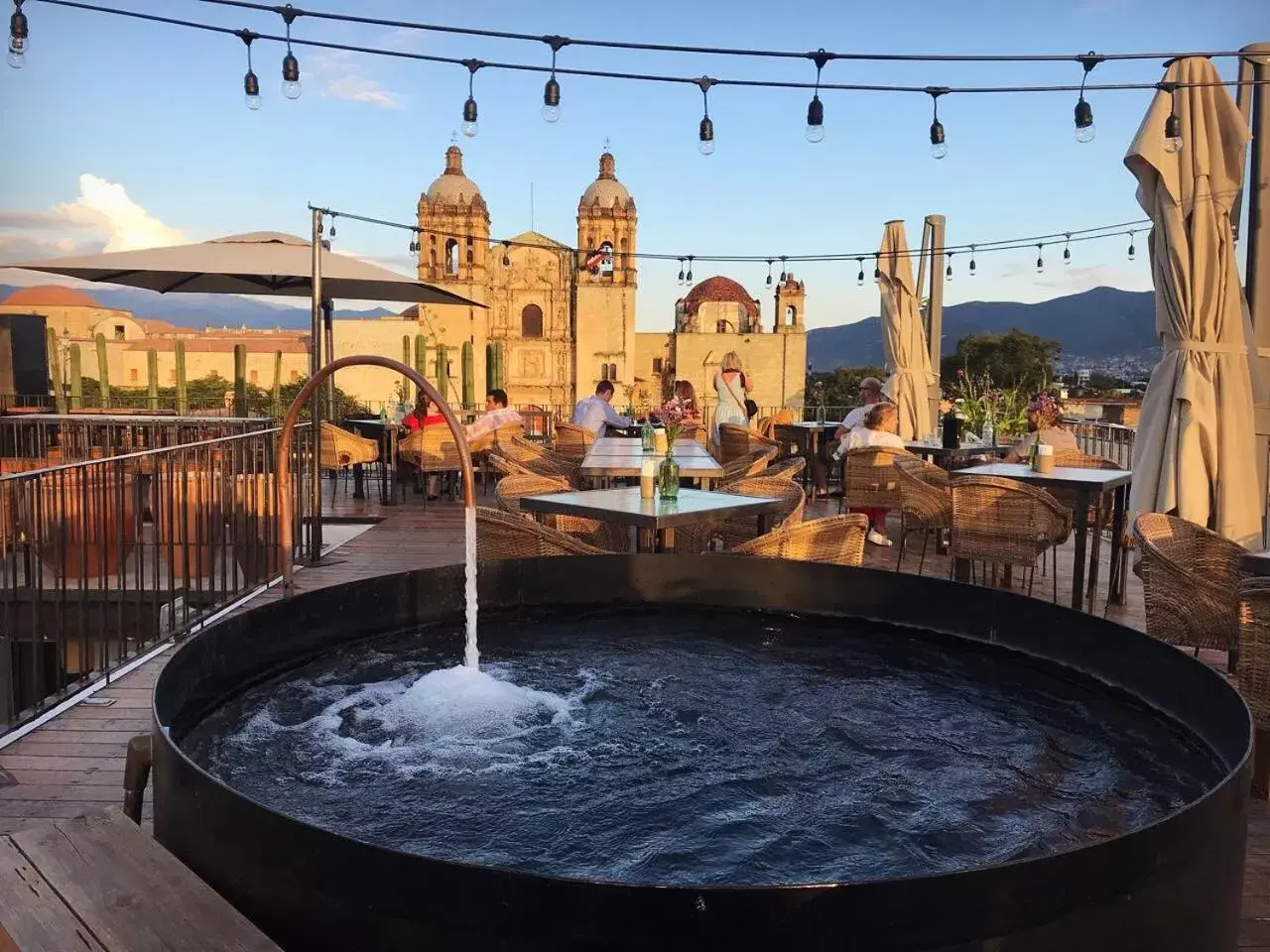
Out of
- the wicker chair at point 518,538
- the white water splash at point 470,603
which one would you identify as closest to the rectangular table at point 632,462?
the wicker chair at point 518,538

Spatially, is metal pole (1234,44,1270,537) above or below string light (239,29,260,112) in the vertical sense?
below

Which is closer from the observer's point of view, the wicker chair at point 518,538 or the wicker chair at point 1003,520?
the wicker chair at point 518,538

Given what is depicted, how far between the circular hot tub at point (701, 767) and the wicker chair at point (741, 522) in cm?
136

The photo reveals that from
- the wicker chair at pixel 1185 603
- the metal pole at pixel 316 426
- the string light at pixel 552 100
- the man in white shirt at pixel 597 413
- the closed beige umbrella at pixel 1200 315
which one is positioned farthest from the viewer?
the man in white shirt at pixel 597 413

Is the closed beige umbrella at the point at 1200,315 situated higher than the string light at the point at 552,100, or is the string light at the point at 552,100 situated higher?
the string light at the point at 552,100

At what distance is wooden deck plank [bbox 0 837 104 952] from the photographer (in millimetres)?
1134

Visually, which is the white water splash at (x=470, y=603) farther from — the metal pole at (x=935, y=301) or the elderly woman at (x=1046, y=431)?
the metal pole at (x=935, y=301)

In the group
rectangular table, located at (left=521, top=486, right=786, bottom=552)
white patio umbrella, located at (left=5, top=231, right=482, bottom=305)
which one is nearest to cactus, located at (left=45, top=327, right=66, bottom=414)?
white patio umbrella, located at (left=5, top=231, right=482, bottom=305)

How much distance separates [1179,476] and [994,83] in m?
2.77

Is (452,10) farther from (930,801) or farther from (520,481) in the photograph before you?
(930,801)

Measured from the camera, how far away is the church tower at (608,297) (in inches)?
2376

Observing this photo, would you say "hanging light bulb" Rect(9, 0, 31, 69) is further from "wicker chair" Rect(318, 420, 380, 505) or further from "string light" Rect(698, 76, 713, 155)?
"wicker chair" Rect(318, 420, 380, 505)

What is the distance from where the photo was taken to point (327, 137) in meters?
16.1

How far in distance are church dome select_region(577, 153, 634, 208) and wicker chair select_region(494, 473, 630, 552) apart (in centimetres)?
5770
